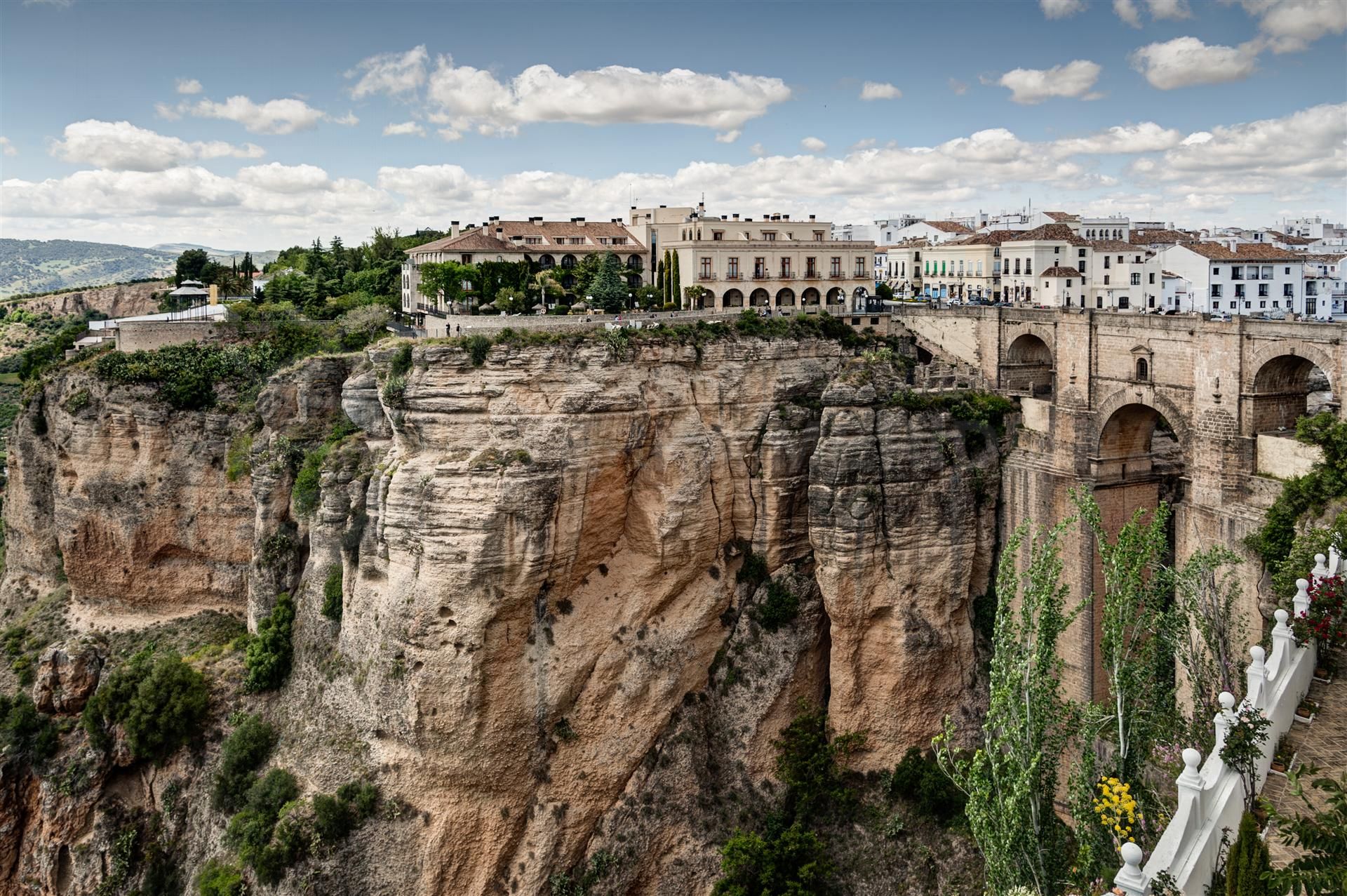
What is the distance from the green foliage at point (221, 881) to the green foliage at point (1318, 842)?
28977mm

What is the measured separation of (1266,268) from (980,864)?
31.1 meters

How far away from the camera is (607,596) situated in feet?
117

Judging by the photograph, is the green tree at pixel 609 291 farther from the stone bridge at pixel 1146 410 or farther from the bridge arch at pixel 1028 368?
the bridge arch at pixel 1028 368

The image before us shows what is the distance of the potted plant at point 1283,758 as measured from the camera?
15.3 meters

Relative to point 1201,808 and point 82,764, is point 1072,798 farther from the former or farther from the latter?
point 82,764

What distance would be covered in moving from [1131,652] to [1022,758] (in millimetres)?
3804

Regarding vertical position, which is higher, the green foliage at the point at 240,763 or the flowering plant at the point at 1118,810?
the flowering plant at the point at 1118,810

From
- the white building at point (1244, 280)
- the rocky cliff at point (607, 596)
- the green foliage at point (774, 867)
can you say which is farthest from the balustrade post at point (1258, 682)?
the white building at point (1244, 280)

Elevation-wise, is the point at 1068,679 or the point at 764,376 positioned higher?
the point at 764,376

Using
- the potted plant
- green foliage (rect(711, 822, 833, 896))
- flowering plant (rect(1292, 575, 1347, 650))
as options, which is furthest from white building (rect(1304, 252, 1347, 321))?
the potted plant

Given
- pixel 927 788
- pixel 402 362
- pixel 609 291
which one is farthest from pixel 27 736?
pixel 927 788

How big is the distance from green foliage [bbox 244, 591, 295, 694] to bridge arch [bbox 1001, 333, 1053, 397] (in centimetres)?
2603

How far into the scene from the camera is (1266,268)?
50.8m

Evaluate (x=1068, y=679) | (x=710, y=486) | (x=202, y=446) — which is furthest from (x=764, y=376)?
(x=202, y=446)
